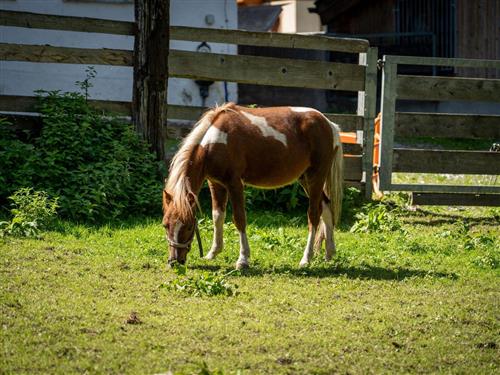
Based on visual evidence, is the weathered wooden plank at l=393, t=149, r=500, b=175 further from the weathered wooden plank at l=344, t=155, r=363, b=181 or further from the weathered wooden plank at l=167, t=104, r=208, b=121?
the weathered wooden plank at l=167, t=104, r=208, b=121

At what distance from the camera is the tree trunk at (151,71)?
435 inches

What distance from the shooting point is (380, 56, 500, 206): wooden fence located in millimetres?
11648

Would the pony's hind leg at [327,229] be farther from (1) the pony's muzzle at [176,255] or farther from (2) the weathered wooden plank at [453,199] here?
(2) the weathered wooden plank at [453,199]

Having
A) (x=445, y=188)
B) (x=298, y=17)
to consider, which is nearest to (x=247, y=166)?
(x=445, y=188)

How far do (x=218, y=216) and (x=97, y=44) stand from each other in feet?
32.1

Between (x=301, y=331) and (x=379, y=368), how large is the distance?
854mm

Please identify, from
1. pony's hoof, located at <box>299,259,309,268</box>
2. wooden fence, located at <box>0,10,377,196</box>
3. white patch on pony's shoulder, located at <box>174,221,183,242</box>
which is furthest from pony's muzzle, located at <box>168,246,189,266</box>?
wooden fence, located at <box>0,10,377,196</box>

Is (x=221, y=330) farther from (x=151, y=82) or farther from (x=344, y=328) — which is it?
(x=151, y=82)

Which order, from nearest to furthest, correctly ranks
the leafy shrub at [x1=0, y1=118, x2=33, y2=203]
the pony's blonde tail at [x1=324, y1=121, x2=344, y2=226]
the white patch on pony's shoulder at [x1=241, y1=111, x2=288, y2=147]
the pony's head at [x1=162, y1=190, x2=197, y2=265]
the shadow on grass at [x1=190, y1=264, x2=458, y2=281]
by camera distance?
the pony's head at [x1=162, y1=190, x2=197, y2=265]
the shadow on grass at [x1=190, y1=264, x2=458, y2=281]
the white patch on pony's shoulder at [x1=241, y1=111, x2=288, y2=147]
the pony's blonde tail at [x1=324, y1=121, x2=344, y2=226]
the leafy shrub at [x1=0, y1=118, x2=33, y2=203]

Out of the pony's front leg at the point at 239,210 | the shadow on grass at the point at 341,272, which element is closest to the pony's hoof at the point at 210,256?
the shadow on grass at the point at 341,272

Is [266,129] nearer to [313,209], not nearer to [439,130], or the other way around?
[313,209]

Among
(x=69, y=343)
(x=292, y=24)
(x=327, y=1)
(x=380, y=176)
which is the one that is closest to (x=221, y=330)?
(x=69, y=343)

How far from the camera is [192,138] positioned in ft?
27.4

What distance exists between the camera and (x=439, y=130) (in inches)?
467
